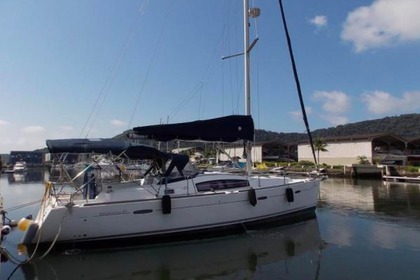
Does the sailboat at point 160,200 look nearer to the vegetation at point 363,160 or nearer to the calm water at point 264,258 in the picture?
the calm water at point 264,258

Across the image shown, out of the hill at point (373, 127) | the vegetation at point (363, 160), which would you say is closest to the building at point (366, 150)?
the vegetation at point (363, 160)

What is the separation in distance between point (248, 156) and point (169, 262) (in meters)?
6.06

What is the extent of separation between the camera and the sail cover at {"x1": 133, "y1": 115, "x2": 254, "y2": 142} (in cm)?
1252

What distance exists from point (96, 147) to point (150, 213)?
8.37 feet

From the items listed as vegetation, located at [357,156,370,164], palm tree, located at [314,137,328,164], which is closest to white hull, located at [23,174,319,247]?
vegetation, located at [357,156,370,164]

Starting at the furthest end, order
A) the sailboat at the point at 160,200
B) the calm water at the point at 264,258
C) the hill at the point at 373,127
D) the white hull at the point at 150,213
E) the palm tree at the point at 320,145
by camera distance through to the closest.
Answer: the hill at the point at 373,127
the palm tree at the point at 320,145
the sailboat at the point at 160,200
the white hull at the point at 150,213
the calm water at the point at 264,258

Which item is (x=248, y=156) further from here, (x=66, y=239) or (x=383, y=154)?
(x=383, y=154)

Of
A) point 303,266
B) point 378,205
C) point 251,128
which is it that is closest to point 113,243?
point 303,266

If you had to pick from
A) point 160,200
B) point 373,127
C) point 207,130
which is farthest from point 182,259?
point 373,127

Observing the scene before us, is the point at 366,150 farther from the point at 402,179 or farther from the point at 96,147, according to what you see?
the point at 96,147

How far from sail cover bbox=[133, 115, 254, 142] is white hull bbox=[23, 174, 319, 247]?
4.73 feet

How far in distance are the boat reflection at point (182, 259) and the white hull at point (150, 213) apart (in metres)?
0.47

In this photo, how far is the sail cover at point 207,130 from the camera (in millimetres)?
12523

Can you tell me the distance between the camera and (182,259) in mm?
Answer: 10000
